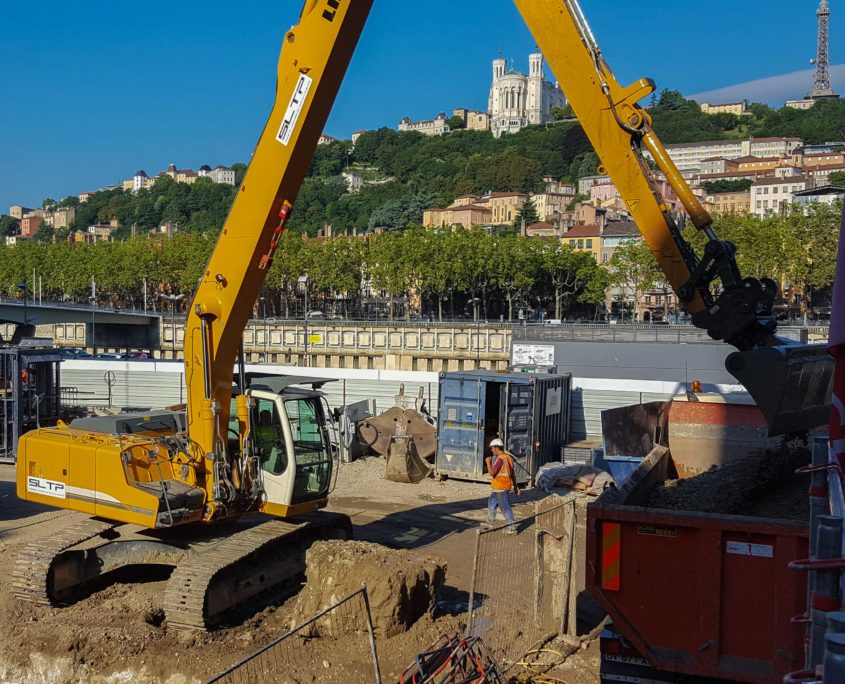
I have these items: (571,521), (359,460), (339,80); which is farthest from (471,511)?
(339,80)

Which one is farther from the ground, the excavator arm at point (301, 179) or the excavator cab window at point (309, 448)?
the excavator arm at point (301, 179)

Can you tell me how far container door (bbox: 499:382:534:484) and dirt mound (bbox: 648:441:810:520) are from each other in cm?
906

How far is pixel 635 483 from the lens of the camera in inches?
293

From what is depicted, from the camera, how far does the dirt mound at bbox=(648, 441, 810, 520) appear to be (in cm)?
700

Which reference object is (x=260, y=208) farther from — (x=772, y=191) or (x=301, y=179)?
(x=772, y=191)

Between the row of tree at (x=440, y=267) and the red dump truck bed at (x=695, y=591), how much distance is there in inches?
2335

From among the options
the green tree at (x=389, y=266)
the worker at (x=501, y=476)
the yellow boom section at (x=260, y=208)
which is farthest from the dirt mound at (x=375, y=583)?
the green tree at (x=389, y=266)

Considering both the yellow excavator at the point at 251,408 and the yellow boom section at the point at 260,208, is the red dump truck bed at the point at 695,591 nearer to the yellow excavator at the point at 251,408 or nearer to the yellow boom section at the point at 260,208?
the yellow excavator at the point at 251,408

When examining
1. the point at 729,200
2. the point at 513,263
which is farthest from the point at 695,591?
the point at 729,200

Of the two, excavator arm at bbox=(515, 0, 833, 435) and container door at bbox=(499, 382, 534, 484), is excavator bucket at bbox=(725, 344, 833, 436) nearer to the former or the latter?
excavator arm at bbox=(515, 0, 833, 435)

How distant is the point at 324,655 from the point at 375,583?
808 mm

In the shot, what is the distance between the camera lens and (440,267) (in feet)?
243

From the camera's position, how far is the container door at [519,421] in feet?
58.3

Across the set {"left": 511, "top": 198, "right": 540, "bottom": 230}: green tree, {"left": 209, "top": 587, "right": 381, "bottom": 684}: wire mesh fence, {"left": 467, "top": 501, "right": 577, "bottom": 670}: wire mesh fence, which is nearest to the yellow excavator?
{"left": 209, "top": 587, "right": 381, "bottom": 684}: wire mesh fence
